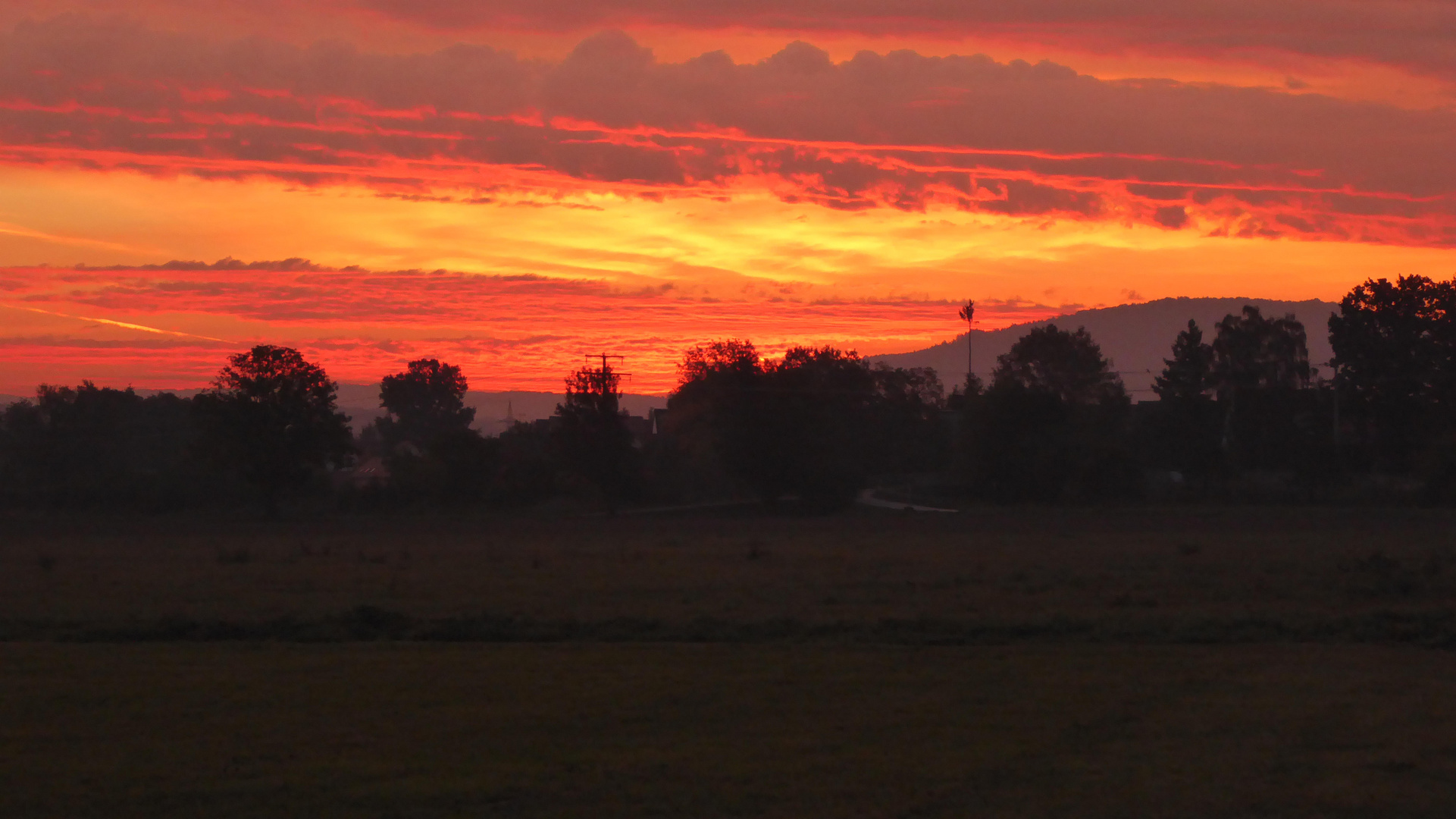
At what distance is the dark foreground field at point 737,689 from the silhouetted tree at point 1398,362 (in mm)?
48442

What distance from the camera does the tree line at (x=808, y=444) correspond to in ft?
200

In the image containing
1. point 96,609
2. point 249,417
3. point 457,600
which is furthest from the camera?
point 249,417

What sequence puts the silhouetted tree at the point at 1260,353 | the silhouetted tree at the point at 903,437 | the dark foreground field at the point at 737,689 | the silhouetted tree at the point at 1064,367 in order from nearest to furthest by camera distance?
the dark foreground field at the point at 737,689 < the silhouetted tree at the point at 903,437 < the silhouetted tree at the point at 1260,353 < the silhouetted tree at the point at 1064,367

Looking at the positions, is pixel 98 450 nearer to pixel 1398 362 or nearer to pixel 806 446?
pixel 806 446

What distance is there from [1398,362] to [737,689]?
231 feet

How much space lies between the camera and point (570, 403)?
64062mm

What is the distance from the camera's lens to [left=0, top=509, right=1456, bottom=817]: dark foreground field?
8375mm

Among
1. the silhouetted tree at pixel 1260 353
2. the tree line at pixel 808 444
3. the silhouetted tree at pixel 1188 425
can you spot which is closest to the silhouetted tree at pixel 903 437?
the tree line at pixel 808 444

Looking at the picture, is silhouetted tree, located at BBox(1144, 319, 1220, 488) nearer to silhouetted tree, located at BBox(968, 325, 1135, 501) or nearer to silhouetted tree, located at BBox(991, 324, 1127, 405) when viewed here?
silhouetted tree, located at BBox(968, 325, 1135, 501)

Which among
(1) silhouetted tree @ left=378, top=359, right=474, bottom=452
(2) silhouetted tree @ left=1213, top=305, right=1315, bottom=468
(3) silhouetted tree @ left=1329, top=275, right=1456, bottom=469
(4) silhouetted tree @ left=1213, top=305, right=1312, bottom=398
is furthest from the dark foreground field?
(1) silhouetted tree @ left=378, top=359, right=474, bottom=452

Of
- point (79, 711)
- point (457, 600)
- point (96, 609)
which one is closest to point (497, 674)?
point (79, 711)

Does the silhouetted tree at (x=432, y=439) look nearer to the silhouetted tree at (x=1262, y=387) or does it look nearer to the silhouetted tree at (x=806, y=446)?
the silhouetted tree at (x=806, y=446)

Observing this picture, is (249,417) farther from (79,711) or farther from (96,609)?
(79,711)

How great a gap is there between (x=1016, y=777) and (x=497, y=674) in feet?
20.5
